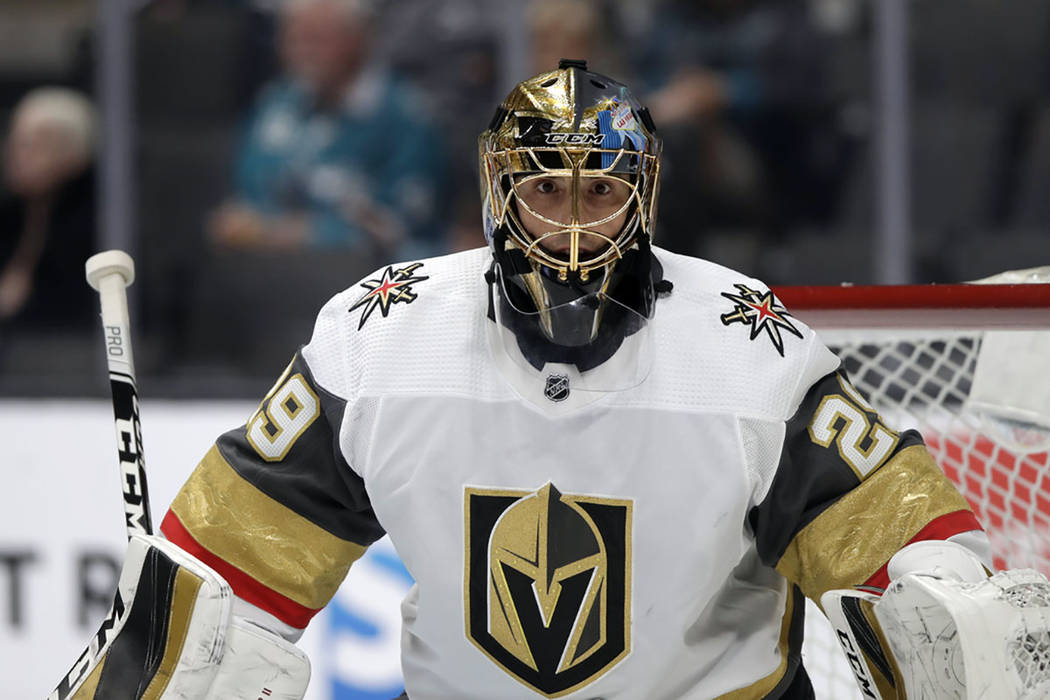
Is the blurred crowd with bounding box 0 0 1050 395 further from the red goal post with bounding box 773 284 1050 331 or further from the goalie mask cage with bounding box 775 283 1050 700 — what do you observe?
the red goal post with bounding box 773 284 1050 331

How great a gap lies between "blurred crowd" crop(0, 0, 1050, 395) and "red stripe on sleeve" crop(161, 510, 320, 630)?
2.42 meters

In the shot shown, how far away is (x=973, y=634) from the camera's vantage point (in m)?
1.66

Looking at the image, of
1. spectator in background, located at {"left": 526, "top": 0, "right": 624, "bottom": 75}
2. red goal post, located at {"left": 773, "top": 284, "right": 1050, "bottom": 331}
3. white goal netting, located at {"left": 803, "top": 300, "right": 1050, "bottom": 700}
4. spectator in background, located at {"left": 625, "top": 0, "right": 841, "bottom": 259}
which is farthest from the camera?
spectator in background, located at {"left": 625, "top": 0, "right": 841, "bottom": 259}

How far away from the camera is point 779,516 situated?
74.4 inches

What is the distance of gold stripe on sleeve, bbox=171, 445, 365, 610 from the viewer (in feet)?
6.43

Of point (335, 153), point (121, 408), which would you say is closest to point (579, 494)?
point (121, 408)

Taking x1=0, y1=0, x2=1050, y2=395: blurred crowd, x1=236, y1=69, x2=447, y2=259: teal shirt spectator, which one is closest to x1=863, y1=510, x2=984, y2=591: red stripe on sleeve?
x1=0, y1=0, x2=1050, y2=395: blurred crowd

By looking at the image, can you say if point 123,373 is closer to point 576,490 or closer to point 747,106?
point 576,490

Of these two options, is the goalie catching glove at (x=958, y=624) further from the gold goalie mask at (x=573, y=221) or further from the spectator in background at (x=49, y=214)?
the spectator in background at (x=49, y=214)

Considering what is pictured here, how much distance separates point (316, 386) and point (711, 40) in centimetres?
277

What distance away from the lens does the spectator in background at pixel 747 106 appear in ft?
14.5

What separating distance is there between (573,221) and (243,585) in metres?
0.63

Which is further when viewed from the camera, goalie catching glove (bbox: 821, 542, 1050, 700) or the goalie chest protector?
the goalie chest protector

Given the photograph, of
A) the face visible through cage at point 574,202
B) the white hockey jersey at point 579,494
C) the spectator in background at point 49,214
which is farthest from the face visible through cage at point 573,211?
the spectator in background at point 49,214
